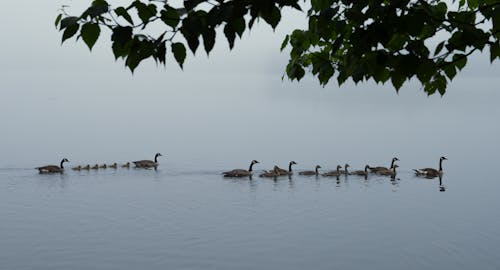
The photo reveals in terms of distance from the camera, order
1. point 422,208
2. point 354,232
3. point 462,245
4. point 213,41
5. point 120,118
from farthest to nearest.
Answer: point 120,118 → point 422,208 → point 354,232 → point 462,245 → point 213,41

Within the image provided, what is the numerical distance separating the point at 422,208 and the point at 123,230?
570 inches

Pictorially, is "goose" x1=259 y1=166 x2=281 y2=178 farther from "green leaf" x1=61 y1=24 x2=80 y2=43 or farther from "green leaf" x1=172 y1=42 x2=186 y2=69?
"green leaf" x1=61 y1=24 x2=80 y2=43

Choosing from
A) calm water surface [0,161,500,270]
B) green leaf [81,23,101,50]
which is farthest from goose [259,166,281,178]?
green leaf [81,23,101,50]

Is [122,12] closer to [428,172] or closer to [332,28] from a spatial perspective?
[332,28]

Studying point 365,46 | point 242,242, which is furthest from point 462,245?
point 365,46

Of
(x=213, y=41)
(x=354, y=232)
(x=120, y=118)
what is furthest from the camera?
(x=120, y=118)

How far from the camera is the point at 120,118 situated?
8519 cm

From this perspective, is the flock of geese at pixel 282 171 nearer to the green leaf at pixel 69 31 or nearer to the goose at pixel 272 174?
the goose at pixel 272 174

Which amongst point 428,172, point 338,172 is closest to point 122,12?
point 338,172

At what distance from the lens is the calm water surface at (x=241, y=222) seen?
68.6ft

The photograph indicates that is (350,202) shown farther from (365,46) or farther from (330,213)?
(365,46)

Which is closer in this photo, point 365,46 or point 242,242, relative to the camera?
point 365,46

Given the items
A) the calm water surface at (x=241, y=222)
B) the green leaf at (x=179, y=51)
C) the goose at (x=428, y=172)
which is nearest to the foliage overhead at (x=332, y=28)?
the green leaf at (x=179, y=51)

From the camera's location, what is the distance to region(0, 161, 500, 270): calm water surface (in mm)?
20906
